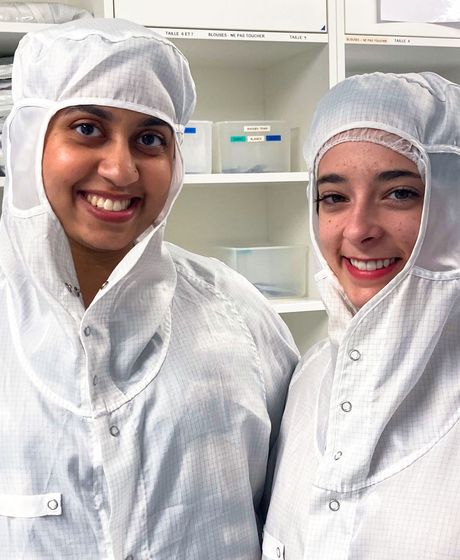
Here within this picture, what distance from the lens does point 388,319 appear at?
1.11m

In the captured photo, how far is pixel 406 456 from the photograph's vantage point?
107 centimetres

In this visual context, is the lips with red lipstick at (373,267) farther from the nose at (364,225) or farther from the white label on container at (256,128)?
the white label on container at (256,128)

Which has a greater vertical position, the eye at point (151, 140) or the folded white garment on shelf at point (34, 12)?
the folded white garment on shelf at point (34, 12)

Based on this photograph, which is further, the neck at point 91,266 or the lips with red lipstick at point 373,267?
the neck at point 91,266

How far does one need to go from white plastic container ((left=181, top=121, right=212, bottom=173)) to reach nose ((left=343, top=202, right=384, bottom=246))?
1.04 meters

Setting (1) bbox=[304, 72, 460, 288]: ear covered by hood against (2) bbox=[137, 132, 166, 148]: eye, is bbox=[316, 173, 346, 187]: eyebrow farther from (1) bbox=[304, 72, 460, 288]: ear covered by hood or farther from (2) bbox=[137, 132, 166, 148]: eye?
(2) bbox=[137, 132, 166, 148]: eye

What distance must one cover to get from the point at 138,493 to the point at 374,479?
351 millimetres

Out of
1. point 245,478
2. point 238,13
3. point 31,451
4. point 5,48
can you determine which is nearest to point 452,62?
point 238,13

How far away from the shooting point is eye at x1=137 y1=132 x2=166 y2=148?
123 centimetres

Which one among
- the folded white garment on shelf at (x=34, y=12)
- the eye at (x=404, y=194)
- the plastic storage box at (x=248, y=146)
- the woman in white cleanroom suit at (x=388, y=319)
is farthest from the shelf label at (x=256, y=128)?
the eye at (x=404, y=194)

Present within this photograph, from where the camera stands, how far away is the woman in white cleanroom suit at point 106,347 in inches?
45.3

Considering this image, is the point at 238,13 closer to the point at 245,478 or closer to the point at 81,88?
the point at 81,88

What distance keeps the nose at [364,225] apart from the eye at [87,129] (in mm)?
405

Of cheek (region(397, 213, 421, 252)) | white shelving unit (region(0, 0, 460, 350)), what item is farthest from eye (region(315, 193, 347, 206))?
white shelving unit (region(0, 0, 460, 350))
